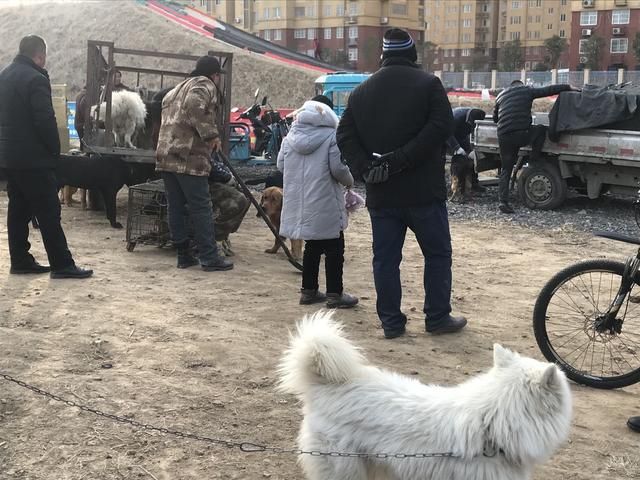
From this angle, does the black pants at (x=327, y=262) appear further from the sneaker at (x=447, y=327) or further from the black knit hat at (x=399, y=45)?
the black knit hat at (x=399, y=45)

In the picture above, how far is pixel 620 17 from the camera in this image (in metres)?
68.4

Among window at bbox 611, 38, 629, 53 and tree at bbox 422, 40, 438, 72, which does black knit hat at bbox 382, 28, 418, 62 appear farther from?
tree at bbox 422, 40, 438, 72

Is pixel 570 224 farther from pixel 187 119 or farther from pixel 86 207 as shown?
pixel 86 207

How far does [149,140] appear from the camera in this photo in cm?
1098

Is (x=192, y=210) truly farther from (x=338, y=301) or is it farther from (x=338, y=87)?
(x=338, y=87)

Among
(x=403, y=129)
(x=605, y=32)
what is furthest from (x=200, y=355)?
(x=605, y=32)

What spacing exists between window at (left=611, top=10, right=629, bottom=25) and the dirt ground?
223 feet

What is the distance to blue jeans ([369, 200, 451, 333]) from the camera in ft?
16.7

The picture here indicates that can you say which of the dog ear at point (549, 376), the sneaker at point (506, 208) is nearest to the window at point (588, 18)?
the sneaker at point (506, 208)

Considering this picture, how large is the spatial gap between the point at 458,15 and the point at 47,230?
97.9 m

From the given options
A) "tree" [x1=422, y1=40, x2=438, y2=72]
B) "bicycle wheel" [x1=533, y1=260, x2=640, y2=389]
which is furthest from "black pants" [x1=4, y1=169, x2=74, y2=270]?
"tree" [x1=422, y1=40, x2=438, y2=72]

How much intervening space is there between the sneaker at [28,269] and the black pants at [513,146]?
22.7 feet

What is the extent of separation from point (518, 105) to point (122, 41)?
151 feet

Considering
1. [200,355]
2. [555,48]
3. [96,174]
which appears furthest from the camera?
[555,48]
